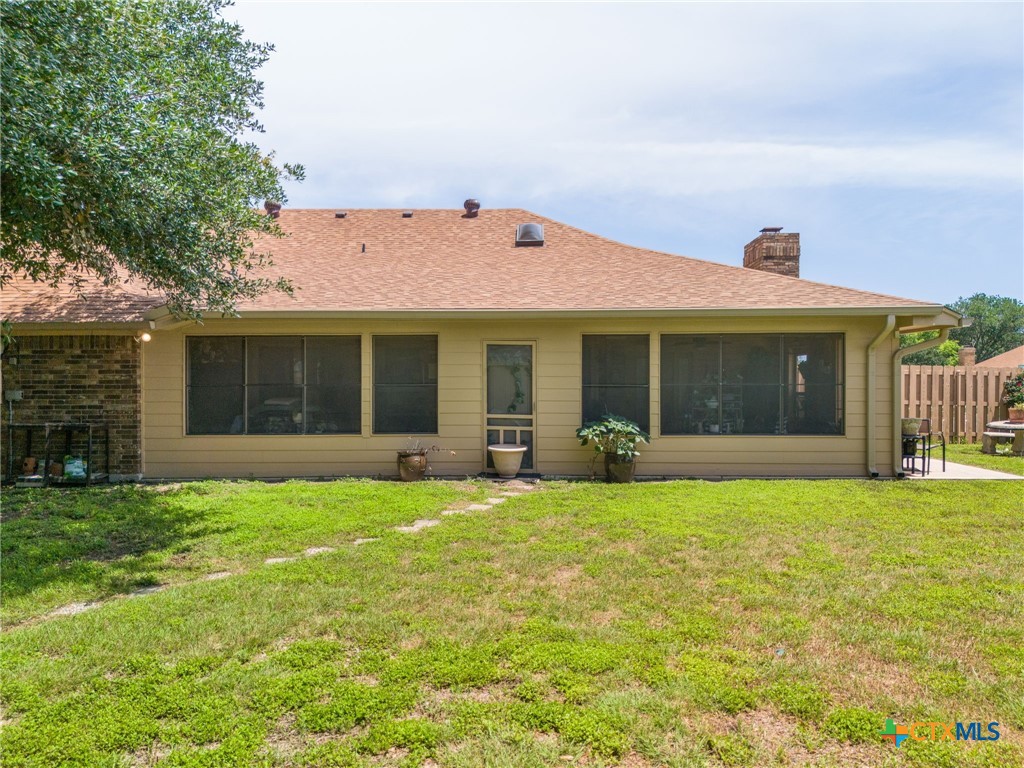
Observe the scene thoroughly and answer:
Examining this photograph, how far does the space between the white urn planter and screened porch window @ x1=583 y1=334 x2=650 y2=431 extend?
45.0 inches

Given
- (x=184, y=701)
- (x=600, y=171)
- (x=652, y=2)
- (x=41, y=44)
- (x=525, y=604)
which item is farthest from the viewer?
(x=600, y=171)

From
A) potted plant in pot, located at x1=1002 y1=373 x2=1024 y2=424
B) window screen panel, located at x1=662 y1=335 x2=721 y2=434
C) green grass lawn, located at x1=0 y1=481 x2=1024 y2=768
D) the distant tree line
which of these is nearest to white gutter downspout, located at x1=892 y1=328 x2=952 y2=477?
window screen panel, located at x1=662 y1=335 x2=721 y2=434

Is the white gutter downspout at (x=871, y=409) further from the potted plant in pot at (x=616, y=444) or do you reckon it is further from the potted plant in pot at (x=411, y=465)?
the potted plant in pot at (x=411, y=465)

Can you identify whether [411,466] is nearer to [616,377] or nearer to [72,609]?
[616,377]

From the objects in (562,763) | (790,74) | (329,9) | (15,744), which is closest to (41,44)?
(329,9)

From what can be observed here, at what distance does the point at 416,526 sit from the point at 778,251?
28.1ft

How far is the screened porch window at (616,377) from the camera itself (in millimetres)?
8414

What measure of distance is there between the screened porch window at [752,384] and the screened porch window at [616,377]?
32 cm

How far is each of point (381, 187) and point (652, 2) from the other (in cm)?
858

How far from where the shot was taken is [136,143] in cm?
484

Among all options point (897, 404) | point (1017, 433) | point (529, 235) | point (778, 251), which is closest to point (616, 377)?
point (529, 235)

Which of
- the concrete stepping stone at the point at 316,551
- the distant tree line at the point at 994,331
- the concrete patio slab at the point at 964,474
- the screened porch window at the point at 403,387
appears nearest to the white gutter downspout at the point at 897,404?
the concrete patio slab at the point at 964,474

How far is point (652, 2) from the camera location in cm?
636

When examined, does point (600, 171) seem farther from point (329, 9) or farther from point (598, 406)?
point (329, 9)
